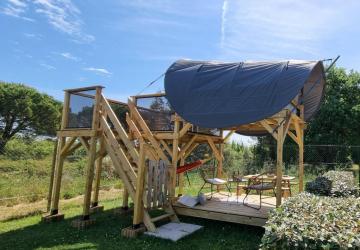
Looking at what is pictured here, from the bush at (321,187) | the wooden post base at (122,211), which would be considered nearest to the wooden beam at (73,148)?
the wooden post base at (122,211)

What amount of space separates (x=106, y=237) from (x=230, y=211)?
94.0 inches

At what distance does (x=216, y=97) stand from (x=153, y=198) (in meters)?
2.35

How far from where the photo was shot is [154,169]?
21.1ft

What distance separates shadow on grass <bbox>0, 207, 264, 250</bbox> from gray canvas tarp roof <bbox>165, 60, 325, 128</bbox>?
2045mm

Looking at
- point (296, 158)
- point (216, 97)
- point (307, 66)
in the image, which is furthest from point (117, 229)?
point (296, 158)

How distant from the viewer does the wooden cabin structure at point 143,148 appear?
6.11m

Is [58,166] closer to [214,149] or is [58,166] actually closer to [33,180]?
[214,149]

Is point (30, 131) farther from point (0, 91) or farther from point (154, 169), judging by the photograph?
point (154, 169)

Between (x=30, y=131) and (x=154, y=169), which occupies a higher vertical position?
(x=30, y=131)

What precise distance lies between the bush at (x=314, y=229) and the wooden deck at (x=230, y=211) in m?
2.59

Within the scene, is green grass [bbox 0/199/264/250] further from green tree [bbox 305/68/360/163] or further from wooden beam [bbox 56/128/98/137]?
green tree [bbox 305/68/360/163]

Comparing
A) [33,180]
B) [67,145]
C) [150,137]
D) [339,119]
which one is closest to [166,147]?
[150,137]

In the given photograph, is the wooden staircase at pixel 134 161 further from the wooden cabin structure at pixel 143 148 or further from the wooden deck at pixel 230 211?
the wooden deck at pixel 230 211

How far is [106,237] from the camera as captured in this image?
5.84m
